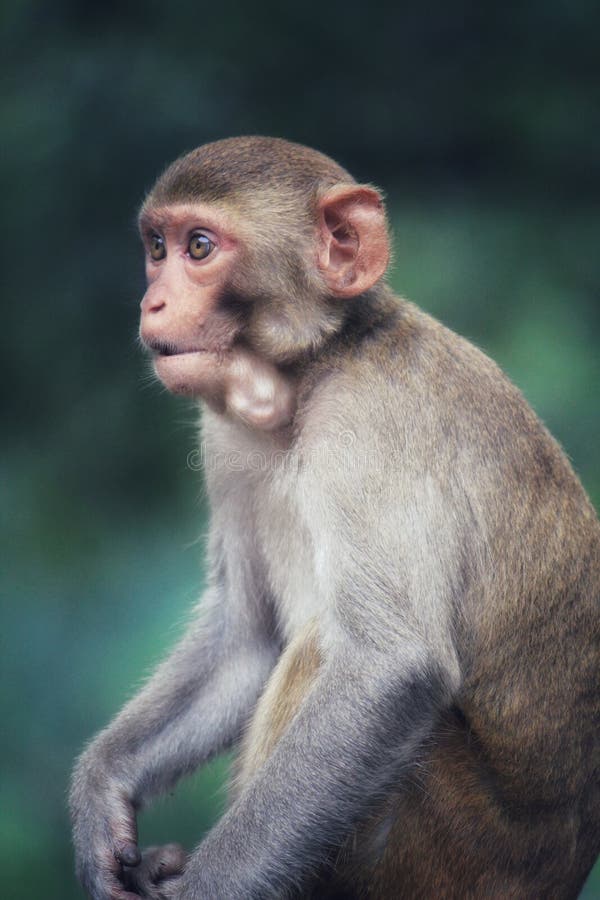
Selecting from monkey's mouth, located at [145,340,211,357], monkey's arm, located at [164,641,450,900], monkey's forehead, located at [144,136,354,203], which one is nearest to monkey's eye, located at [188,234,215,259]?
monkey's forehead, located at [144,136,354,203]

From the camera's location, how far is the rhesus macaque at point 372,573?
3.87 meters

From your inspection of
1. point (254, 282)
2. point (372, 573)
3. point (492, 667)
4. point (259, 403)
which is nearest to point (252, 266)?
point (254, 282)

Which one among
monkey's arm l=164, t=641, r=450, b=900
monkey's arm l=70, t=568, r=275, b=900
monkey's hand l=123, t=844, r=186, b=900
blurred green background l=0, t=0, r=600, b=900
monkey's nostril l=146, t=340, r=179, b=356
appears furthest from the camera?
blurred green background l=0, t=0, r=600, b=900

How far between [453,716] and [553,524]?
63 centimetres

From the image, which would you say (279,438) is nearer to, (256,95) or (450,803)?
(450,803)

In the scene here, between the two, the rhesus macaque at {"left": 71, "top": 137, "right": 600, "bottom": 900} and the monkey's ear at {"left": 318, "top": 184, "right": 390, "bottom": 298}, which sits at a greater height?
the monkey's ear at {"left": 318, "top": 184, "right": 390, "bottom": 298}

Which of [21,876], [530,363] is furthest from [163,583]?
[530,363]

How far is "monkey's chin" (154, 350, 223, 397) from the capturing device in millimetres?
3980

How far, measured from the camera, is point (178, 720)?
4.77m

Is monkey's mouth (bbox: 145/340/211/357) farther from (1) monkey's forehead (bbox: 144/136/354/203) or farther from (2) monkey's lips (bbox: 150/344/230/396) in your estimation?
(1) monkey's forehead (bbox: 144/136/354/203)

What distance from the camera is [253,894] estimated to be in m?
3.87

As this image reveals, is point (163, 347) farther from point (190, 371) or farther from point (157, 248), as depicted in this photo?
point (157, 248)

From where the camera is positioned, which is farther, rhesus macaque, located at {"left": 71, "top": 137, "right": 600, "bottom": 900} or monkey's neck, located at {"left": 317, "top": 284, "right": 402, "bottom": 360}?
monkey's neck, located at {"left": 317, "top": 284, "right": 402, "bottom": 360}

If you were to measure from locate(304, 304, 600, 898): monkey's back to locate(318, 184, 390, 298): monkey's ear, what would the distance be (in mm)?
213
